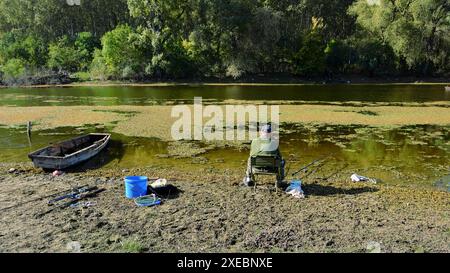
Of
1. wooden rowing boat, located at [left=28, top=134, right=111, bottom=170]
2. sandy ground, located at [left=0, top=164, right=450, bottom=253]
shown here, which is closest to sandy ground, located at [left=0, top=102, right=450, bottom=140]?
wooden rowing boat, located at [left=28, top=134, right=111, bottom=170]

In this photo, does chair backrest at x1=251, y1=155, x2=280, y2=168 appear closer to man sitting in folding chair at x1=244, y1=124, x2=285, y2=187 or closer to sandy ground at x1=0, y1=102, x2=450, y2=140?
man sitting in folding chair at x1=244, y1=124, x2=285, y2=187

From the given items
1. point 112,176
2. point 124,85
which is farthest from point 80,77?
point 112,176

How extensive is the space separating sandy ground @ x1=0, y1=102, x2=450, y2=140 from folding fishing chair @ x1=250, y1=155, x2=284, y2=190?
9130mm

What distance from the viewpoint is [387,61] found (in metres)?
61.4

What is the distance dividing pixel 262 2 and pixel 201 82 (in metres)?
17.1

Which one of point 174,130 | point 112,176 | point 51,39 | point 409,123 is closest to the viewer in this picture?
point 112,176

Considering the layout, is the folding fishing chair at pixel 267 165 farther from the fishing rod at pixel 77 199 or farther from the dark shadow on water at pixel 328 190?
the fishing rod at pixel 77 199

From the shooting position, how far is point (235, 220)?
9516mm

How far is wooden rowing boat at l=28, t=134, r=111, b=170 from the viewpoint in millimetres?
14602

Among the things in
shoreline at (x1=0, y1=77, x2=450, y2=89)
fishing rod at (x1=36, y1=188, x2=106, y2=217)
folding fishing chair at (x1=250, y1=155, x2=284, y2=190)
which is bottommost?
fishing rod at (x1=36, y1=188, x2=106, y2=217)

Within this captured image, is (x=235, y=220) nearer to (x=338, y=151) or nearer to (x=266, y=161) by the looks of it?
(x=266, y=161)

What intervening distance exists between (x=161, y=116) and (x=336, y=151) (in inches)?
494

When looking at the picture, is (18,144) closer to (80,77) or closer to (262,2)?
(80,77)

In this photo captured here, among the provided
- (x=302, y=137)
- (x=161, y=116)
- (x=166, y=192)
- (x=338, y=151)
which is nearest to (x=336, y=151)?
(x=338, y=151)
